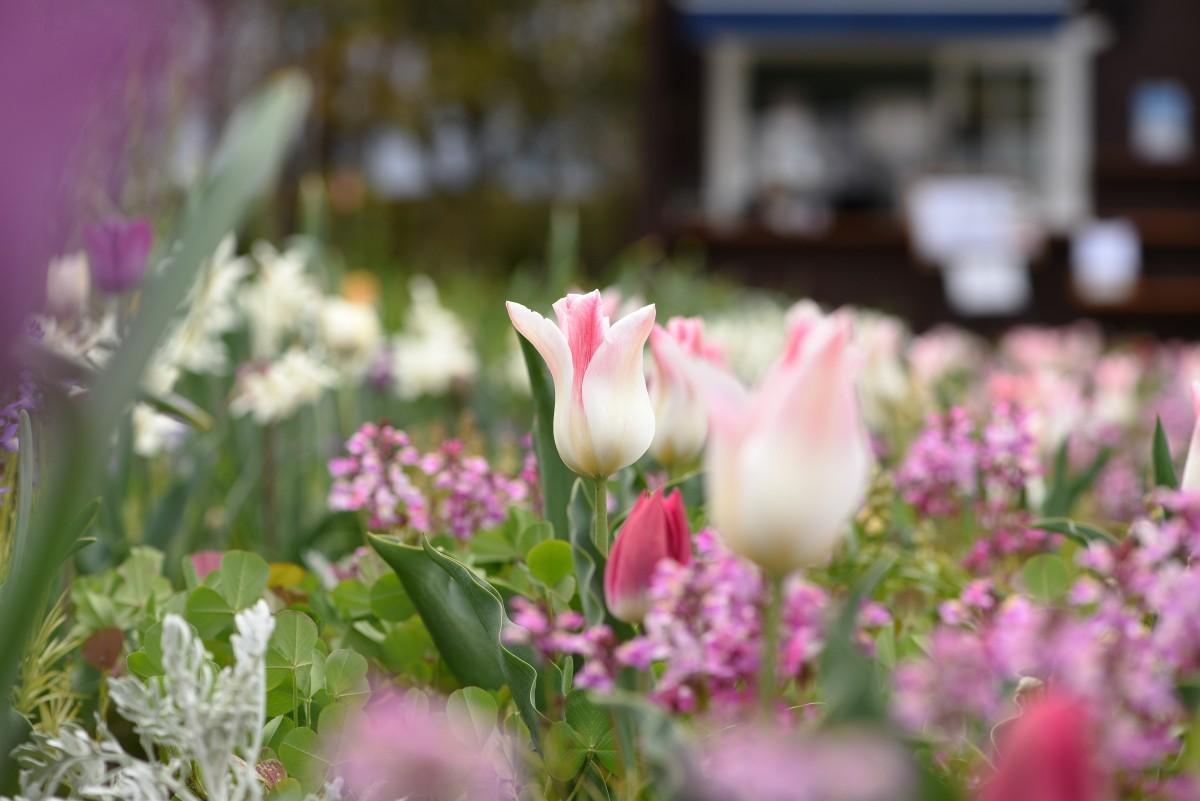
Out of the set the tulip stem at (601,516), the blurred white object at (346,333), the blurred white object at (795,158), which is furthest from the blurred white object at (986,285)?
the tulip stem at (601,516)

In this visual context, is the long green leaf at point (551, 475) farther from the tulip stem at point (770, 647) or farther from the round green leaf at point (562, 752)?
the tulip stem at point (770, 647)

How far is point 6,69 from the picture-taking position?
409 mm

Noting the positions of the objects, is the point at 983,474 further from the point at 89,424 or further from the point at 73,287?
the point at 89,424

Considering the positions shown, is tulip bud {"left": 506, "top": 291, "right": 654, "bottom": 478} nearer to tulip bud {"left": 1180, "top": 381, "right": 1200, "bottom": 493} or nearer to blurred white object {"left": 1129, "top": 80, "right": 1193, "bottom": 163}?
tulip bud {"left": 1180, "top": 381, "right": 1200, "bottom": 493}

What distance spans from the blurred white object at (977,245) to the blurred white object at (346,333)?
6.76 meters

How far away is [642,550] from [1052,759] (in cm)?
30

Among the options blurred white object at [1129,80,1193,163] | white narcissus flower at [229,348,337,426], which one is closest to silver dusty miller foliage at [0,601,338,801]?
white narcissus flower at [229,348,337,426]

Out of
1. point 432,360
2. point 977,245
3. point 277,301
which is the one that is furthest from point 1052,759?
point 977,245

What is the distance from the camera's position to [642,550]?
673 mm

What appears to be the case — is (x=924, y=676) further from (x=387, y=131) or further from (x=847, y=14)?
(x=387, y=131)

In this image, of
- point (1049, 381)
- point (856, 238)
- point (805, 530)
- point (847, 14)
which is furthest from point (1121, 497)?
point (847, 14)

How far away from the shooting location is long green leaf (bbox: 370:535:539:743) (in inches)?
31.1

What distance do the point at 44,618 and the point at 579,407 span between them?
17.8 inches

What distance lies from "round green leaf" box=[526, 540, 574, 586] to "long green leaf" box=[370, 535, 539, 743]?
0.15 feet
